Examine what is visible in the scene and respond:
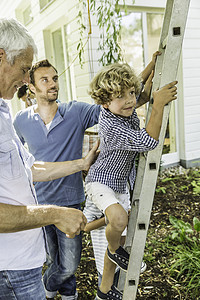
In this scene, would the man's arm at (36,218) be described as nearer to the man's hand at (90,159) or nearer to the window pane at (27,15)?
the man's hand at (90,159)

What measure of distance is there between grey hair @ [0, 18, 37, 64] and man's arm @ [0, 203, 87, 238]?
45 cm

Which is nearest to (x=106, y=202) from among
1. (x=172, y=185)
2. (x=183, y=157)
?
(x=172, y=185)

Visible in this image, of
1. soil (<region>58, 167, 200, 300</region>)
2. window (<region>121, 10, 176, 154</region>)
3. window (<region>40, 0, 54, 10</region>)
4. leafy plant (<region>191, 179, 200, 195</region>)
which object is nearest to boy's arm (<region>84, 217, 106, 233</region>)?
soil (<region>58, 167, 200, 300</region>)

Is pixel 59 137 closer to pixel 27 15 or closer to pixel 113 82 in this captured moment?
pixel 113 82

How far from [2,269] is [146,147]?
0.64m

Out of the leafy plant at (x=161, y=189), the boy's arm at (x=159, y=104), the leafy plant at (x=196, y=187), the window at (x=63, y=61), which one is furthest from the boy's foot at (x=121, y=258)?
the leafy plant at (x=196, y=187)

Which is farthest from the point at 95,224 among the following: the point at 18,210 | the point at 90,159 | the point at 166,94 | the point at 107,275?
the point at 166,94

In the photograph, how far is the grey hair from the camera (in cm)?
85

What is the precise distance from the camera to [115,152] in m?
1.28

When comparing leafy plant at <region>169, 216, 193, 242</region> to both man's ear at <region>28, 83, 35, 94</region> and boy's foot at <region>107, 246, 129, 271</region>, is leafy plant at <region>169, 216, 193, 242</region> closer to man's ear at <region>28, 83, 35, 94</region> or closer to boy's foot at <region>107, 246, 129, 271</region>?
boy's foot at <region>107, 246, 129, 271</region>

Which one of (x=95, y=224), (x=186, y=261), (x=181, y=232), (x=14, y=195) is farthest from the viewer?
(x=181, y=232)

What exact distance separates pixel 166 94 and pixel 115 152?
1.32 feet

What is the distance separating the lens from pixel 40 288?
1019 millimetres

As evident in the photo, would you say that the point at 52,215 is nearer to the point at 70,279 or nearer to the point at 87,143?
the point at 87,143
